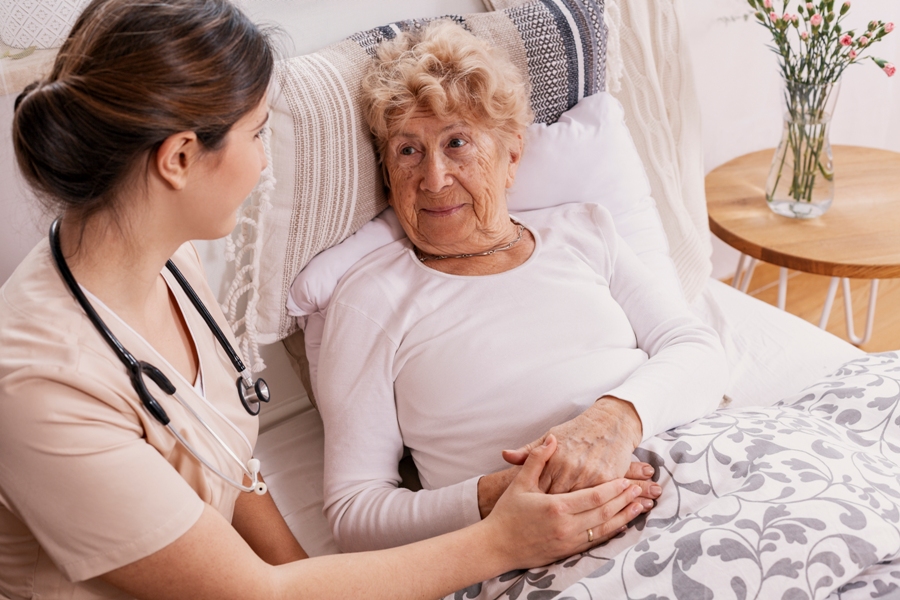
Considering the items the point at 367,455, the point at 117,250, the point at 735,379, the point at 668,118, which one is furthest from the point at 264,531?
the point at 668,118

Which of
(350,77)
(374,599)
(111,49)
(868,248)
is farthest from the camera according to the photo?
(868,248)

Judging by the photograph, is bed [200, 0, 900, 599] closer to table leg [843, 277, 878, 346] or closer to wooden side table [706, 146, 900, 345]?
wooden side table [706, 146, 900, 345]

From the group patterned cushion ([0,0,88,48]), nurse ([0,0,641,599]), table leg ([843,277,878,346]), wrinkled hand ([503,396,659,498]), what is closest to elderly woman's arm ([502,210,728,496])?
wrinkled hand ([503,396,659,498])

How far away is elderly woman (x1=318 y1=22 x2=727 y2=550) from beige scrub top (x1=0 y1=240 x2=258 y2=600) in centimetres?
39

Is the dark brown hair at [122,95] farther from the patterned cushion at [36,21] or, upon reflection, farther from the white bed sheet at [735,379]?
the white bed sheet at [735,379]

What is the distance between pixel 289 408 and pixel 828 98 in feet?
4.96

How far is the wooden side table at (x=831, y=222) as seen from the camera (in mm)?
1845

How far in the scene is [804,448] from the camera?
112 centimetres

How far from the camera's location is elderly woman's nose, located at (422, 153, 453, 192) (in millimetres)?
1339

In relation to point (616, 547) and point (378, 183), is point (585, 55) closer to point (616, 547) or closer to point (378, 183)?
point (378, 183)

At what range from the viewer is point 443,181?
4.41 feet

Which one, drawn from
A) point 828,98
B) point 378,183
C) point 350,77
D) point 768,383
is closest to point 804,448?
point 768,383

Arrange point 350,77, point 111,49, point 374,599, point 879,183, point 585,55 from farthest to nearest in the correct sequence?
point 879,183 < point 585,55 < point 350,77 < point 374,599 < point 111,49

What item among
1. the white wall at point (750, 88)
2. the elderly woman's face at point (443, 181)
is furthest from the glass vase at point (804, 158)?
the elderly woman's face at point (443, 181)
